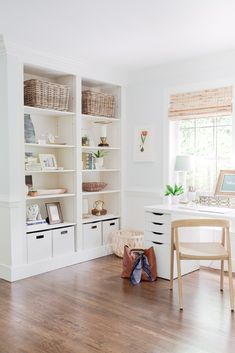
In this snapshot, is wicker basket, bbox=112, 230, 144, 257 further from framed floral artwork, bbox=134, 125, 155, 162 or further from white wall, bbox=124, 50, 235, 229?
framed floral artwork, bbox=134, 125, 155, 162

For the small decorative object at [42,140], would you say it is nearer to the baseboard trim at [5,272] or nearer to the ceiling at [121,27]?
the ceiling at [121,27]

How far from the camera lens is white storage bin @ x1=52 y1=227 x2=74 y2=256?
13.7 ft

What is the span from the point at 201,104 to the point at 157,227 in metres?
1.53

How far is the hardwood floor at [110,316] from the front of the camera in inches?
95.9

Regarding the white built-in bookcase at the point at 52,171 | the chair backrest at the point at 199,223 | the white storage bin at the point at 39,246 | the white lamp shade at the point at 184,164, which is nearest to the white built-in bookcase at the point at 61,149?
the white built-in bookcase at the point at 52,171

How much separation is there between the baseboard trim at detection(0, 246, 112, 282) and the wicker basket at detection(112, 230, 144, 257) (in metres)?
0.20

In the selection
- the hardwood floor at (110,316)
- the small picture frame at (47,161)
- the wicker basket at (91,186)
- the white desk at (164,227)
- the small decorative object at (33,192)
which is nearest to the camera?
the hardwood floor at (110,316)

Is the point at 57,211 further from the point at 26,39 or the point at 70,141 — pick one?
the point at 26,39

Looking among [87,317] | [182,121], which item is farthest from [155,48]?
[87,317]

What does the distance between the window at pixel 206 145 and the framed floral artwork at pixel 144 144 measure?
14.3 inches

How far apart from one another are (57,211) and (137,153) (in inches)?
52.3

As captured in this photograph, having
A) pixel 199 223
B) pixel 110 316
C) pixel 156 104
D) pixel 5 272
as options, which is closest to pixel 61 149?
pixel 156 104

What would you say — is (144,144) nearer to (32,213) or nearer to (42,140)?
(42,140)

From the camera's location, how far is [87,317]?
286 centimetres
